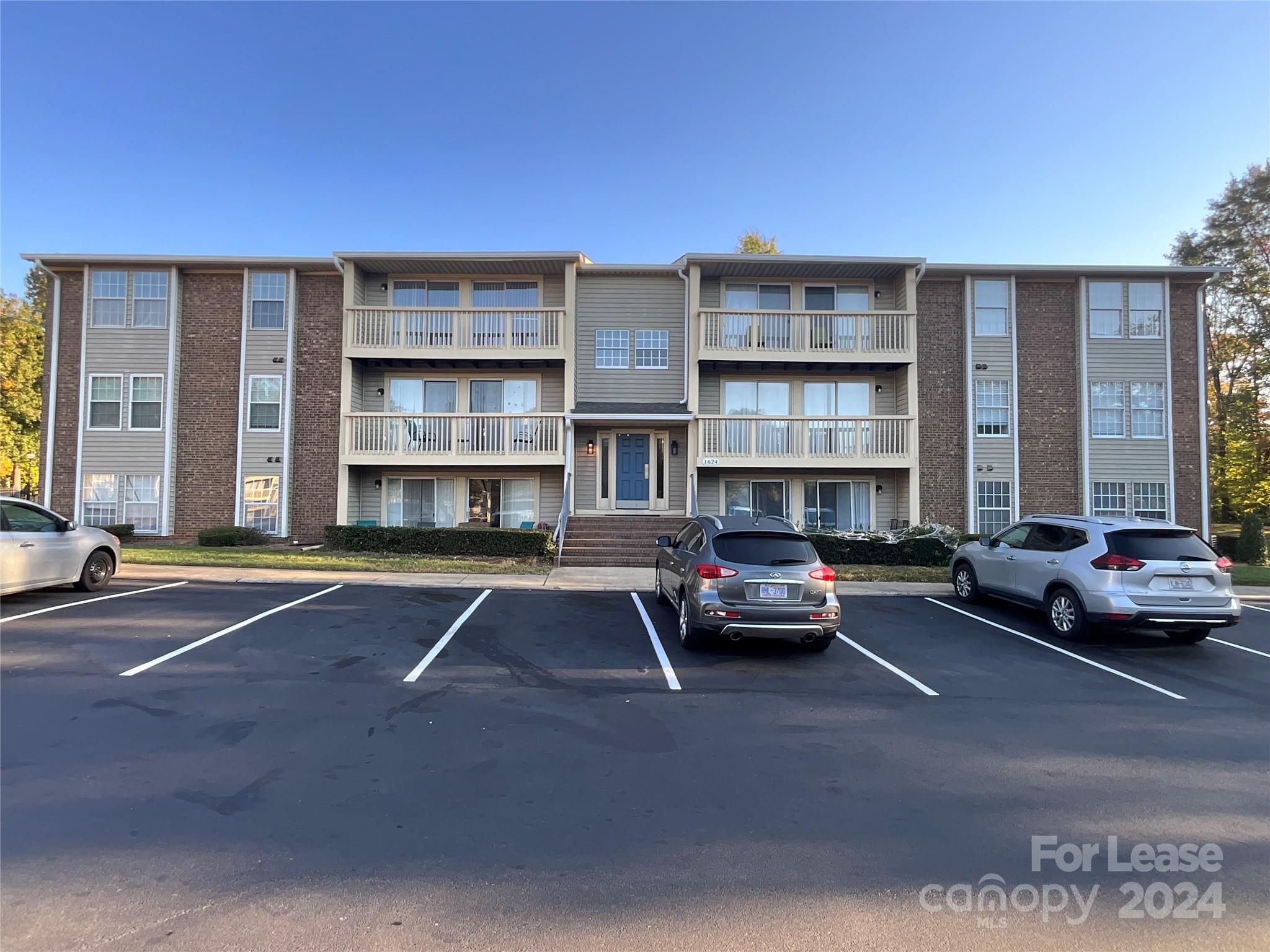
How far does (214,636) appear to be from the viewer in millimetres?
7441

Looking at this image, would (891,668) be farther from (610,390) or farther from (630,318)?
(630,318)

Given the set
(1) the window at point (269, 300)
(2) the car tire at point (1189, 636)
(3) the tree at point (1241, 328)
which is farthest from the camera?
(3) the tree at point (1241, 328)

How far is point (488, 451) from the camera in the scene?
16750 millimetres

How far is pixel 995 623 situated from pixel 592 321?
12.8 m

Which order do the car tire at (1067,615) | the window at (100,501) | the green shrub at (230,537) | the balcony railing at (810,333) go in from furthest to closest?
the window at (100,501), the balcony railing at (810,333), the green shrub at (230,537), the car tire at (1067,615)

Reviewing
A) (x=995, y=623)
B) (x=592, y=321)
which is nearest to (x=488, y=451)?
(x=592, y=321)

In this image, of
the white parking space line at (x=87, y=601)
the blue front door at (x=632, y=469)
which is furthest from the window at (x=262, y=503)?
the blue front door at (x=632, y=469)

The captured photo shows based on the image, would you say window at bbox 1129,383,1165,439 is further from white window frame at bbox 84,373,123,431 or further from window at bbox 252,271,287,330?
white window frame at bbox 84,373,123,431

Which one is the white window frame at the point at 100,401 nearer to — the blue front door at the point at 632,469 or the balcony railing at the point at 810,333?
the blue front door at the point at 632,469

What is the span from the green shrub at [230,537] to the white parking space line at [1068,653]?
16.1m

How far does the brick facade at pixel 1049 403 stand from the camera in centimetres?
1773

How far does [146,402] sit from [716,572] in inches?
712

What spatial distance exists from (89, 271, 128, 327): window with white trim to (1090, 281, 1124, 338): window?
27.3 metres

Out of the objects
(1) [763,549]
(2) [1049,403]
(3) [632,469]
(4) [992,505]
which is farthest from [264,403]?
(2) [1049,403]
